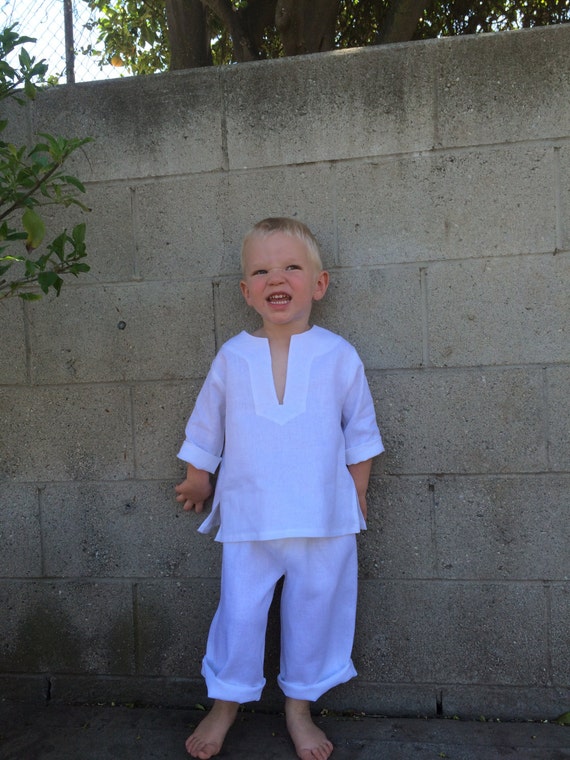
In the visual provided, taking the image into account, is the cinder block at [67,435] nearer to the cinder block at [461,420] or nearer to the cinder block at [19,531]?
the cinder block at [19,531]

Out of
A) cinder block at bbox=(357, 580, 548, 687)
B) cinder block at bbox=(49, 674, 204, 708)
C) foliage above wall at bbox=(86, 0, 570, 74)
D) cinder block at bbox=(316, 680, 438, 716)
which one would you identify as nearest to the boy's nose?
cinder block at bbox=(357, 580, 548, 687)

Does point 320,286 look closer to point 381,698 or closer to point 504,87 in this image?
point 504,87

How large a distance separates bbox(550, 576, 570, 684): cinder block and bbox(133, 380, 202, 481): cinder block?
4.31 feet

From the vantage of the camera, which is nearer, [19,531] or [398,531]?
[398,531]

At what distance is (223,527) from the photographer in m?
2.26

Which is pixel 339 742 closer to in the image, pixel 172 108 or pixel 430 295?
pixel 430 295

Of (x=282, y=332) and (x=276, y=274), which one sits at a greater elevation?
(x=276, y=274)

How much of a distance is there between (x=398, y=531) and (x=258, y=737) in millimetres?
797

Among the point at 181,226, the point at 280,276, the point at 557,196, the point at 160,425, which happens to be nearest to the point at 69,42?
the point at 181,226

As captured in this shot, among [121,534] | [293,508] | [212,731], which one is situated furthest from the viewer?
[121,534]

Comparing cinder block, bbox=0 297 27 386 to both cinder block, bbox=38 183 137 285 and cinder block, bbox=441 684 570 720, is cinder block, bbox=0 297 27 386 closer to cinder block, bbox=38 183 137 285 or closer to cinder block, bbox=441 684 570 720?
cinder block, bbox=38 183 137 285

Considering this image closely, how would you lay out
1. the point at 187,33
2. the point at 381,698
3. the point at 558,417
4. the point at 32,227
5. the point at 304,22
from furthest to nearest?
the point at 187,33
the point at 304,22
the point at 381,698
the point at 558,417
the point at 32,227

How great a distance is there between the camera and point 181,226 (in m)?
2.49

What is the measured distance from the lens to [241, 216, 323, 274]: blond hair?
7.35 ft
